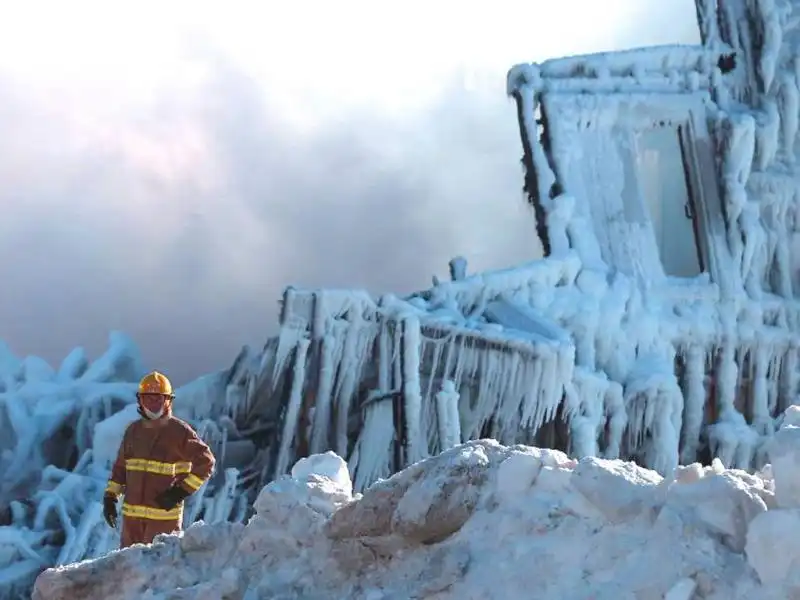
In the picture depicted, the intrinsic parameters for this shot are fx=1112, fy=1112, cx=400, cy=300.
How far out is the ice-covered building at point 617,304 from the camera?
1222 centimetres

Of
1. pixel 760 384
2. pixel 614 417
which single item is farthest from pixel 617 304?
pixel 760 384

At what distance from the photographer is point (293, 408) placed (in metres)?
12.1

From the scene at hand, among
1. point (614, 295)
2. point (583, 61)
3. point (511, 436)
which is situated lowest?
point (511, 436)

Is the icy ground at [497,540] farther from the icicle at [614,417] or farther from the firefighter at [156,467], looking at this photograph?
the icicle at [614,417]

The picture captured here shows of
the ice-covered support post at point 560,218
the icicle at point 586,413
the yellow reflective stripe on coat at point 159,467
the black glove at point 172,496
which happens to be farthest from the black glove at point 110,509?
the ice-covered support post at point 560,218

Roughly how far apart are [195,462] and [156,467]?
0.74 feet

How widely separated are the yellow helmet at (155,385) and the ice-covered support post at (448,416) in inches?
231

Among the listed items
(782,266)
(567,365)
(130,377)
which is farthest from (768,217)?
(130,377)

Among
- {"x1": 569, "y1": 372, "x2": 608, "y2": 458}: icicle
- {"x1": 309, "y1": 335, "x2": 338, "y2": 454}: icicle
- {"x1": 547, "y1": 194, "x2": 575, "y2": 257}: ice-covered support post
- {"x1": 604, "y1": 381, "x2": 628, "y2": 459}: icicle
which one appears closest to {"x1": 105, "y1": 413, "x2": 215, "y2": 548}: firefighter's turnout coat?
{"x1": 309, "y1": 335, "x2": 338, "y2": 454}: icicle

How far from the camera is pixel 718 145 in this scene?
640 inches

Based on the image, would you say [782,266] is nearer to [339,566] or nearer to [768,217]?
[768,217]

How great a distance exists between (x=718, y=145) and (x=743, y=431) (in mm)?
4324

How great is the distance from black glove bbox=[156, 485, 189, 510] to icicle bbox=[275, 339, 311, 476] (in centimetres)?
591

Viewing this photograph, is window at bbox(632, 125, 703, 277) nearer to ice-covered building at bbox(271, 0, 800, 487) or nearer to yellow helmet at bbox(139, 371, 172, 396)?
ice-covered building at bbox(271, 0, 800, 487)
